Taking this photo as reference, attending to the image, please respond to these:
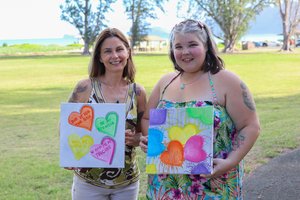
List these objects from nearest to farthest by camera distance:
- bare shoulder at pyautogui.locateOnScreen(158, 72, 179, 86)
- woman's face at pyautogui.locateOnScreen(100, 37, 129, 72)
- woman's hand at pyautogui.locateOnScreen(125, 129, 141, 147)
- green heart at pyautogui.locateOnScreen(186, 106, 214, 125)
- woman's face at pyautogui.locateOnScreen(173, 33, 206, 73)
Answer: green heart at pyautogui.locateOnScreen(186, 106, 214, 125) < woman's face at pyautogui.locateOnScreen(173, 33, 206, 73) < bare shoulder at pyautogui.locateOnScreen(158, 72, 179, 86) < woman's hand at pyautogui.locateOnScreen(125, 129, 141, 147) < woman's face at pyautogui.locateOnScreen(100, 37, 129, 72)

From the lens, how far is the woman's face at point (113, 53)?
3104mm

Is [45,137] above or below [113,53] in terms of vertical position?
below

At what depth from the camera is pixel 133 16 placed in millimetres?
70188

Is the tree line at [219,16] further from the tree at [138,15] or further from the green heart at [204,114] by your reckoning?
the green heart at [204,114]

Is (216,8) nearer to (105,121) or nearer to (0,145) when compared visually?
(0,145)

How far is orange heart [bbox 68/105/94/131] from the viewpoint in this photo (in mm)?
2871

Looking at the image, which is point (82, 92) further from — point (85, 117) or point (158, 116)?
point (158, 116)

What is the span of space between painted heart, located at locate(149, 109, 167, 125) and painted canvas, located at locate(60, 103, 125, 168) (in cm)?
32

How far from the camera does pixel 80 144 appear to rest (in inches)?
114

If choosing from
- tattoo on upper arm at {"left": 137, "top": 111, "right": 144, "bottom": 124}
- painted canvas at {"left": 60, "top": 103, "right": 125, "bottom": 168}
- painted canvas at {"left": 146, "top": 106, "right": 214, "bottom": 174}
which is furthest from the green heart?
tattoo on upper arm at {"left": 137, "top": 111, "right": 144, "bottom": 124}

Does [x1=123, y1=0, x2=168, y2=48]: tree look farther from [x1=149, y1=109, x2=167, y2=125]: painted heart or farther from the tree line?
[x1=149, y1=109, x2=167, y2=125]: painted heart

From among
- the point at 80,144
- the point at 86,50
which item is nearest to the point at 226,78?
the point at 80,144

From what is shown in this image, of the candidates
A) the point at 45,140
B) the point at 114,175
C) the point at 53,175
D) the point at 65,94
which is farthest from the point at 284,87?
the point at 114,175

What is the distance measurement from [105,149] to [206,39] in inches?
34.7
